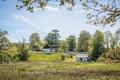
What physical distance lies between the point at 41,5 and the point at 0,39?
61.6 metres

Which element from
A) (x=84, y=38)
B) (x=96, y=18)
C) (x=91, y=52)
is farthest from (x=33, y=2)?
(x=84, y=38)

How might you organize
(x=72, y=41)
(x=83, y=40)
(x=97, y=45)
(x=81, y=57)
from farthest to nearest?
1. (x=72, y=41)
2. (x=83, y=40)
3. (x=81, y=57)
4. (x=97, y=45)

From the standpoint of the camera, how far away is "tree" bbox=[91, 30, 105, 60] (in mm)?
104537

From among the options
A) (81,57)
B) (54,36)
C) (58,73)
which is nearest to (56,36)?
(54,36)

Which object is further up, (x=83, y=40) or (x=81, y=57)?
(x=83, y=40)

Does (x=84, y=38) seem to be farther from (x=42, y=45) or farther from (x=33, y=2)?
(x=33, y=2)

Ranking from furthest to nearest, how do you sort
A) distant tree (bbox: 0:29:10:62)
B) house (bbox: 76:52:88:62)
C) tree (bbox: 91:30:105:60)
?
1. house (bbox: 76:52:88:62)
2. tree (bbox: 91:30:105:60)
3. distant tree (bbox: 0:29:10:62)

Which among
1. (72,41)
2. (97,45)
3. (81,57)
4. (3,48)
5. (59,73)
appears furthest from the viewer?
(72,41)

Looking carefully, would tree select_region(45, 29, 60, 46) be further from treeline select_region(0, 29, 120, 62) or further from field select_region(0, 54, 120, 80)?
field select_region(0, 54, 120, 80)

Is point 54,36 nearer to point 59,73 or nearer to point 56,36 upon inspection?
point 56,36

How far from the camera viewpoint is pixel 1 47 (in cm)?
6612

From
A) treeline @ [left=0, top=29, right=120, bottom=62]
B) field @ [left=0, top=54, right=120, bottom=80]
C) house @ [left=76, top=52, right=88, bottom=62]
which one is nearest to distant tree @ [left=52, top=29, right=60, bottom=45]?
treeline @ [left=0, top=29, right=120, bottom=62]

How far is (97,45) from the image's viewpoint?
107 metres

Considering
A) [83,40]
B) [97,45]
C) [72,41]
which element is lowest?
[97,45]
